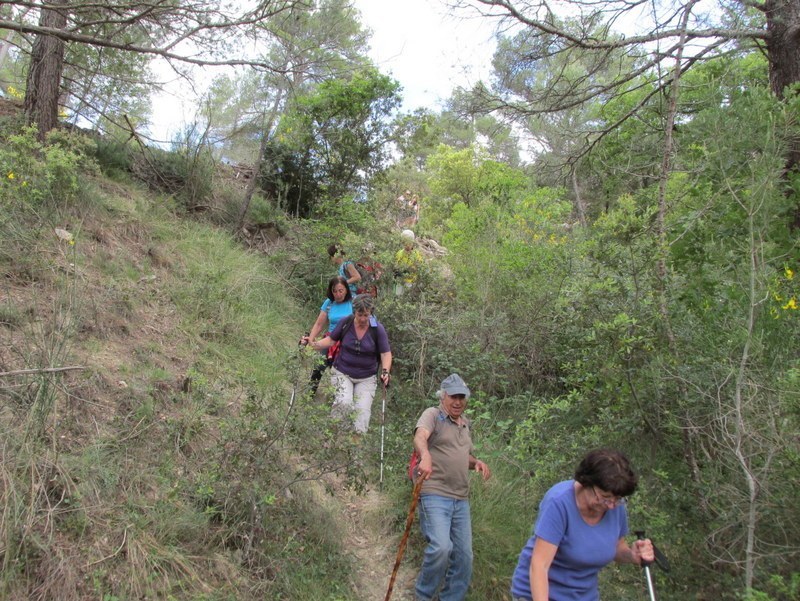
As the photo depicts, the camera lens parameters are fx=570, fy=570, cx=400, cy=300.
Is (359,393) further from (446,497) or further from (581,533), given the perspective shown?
(581,533)

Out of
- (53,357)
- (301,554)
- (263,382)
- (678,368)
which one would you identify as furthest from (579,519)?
(263,382)

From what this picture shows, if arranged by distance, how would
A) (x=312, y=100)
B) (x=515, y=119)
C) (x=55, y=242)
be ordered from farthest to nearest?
(x=312, y=100) < (x=515, y=119) < (x=55, y=242)

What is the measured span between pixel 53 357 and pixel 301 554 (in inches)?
90.2

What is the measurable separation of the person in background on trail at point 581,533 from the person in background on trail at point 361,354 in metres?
3.04

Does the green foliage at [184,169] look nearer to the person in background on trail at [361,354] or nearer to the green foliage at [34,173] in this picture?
the green foliage at [34,173]

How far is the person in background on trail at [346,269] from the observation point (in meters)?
8.53

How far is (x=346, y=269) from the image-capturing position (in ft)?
28.3

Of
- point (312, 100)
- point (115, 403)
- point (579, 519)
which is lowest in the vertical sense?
point (115, 403)

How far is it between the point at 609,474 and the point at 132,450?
134 inches

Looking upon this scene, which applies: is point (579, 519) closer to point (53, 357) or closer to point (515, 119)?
point (53, 357)

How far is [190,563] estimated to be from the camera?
140 inches

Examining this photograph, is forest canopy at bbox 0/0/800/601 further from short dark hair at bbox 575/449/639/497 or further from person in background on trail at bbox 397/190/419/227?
person in background on trail at bbox 397/190/419/227

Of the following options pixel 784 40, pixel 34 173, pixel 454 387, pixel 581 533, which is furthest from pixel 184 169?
pixel 581 533

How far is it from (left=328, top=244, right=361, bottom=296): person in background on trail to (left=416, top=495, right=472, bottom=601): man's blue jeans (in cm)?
438
